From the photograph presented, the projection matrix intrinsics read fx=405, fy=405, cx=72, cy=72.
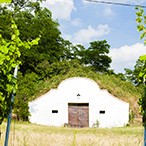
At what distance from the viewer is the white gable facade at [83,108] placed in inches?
1233

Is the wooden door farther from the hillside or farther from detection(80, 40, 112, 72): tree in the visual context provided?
detection(80, 40, 112, 72): tree

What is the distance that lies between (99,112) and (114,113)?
1163 mm

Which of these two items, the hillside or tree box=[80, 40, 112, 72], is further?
tree box=[80, 40, 112, 72]

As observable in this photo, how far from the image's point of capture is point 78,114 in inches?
1266

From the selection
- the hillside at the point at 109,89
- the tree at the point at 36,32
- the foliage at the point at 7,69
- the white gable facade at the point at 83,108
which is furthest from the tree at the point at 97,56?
the foliage at the point at 7,69

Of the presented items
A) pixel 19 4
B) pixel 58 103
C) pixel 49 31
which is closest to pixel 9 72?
pixel 58 103

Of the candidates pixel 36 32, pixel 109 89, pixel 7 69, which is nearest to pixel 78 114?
pixel 109 89

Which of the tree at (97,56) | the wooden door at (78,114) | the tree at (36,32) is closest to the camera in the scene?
the wooden door at (78,114)

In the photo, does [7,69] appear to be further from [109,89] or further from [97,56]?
[97,56]

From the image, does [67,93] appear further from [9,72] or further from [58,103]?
[9,72]

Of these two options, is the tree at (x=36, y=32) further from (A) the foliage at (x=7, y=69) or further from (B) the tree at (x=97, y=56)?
(A) the foliage at (x=7, y=69)

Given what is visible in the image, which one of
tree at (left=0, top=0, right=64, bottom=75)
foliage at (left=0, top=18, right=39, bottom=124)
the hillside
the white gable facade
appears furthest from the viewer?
tree at (left=0, top=0, right=64, bottom=75)

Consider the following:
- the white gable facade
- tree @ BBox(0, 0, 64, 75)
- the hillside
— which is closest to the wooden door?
the white gable facade

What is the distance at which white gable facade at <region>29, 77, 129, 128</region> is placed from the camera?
31.3 meters
